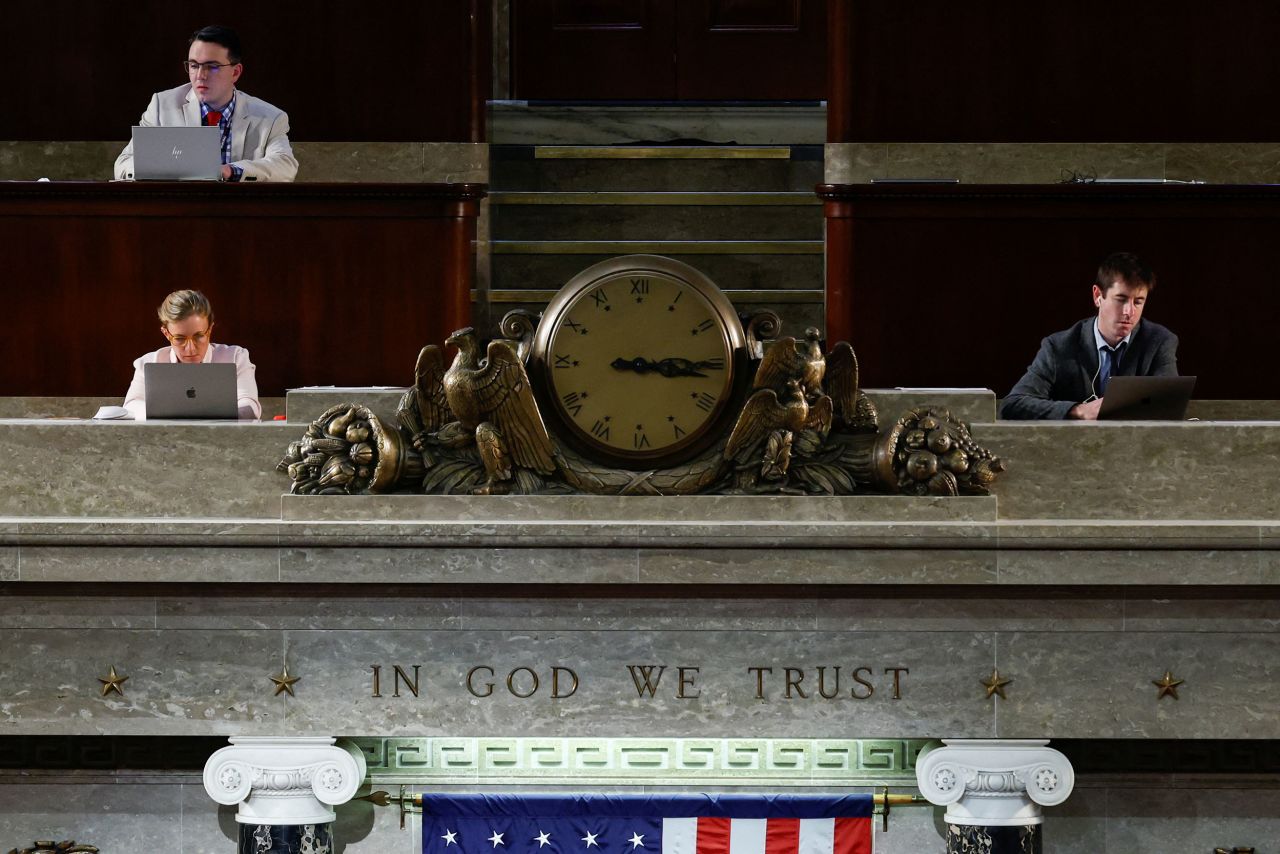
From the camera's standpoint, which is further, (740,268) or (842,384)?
(740,268)

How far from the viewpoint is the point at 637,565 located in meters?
4.66

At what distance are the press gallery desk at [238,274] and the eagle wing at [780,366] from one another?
8.81ft

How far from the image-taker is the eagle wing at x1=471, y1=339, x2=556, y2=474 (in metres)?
4.70

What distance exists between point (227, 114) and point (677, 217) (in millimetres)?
2369

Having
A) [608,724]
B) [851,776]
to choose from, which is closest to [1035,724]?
[851,776]

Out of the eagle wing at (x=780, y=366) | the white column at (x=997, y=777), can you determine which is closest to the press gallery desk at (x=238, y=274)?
the eagle wing at (x=780, y=366)

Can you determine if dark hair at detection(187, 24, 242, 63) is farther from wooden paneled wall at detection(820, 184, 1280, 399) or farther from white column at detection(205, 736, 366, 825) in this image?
white column at detection(205, 736, 366, 825)

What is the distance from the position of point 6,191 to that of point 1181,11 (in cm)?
559

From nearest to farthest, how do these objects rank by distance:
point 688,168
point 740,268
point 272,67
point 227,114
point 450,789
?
point 450,789 → point 227,114 → point 740,268 → point 688,168 → point 272,67

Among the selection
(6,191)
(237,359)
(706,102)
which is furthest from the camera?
(706,102)

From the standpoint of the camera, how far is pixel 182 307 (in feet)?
18.7

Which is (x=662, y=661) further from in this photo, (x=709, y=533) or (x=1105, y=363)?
(x=1105, y=363)

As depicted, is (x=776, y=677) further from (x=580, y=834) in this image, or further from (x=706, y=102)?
(x=706, y=102)

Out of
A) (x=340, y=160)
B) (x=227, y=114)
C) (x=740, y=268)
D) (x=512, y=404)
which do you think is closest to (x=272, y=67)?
(x=340, y=160)
